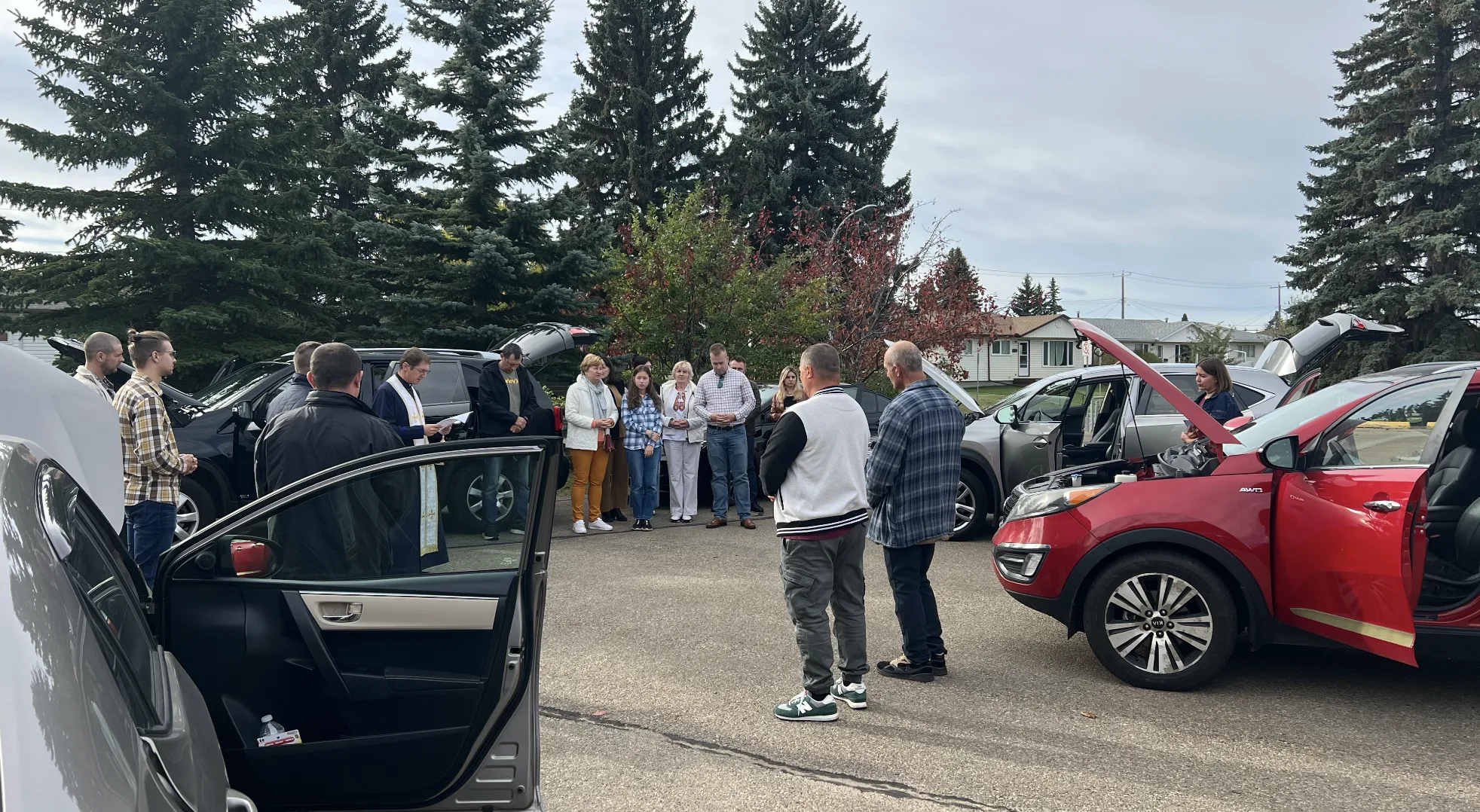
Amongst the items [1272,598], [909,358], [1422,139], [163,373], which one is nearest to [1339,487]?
[1272,598]

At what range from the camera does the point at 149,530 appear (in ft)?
19.0

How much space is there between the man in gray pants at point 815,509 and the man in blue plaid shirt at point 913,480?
0.37 meters

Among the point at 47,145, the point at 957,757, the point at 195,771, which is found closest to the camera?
the point at 195,771

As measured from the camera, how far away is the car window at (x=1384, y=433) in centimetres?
509

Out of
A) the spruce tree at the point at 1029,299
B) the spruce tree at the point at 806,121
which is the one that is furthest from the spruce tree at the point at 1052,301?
Answer: the spruce tree at the point at 806,121

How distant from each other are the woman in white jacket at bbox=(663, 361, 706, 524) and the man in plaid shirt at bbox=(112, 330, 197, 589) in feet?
18.7

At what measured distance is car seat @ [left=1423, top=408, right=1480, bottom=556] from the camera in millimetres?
5469

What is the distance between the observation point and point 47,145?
16.3 meters

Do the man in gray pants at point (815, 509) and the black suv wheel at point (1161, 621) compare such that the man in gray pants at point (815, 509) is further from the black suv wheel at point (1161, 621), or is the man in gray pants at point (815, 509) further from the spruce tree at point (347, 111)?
the spruce tree at point (347, 111)

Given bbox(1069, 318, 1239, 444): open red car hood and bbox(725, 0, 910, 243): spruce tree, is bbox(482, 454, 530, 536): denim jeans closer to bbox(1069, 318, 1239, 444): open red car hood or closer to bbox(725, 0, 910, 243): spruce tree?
bbox(1069, 318, 1239, 444): open red car hood

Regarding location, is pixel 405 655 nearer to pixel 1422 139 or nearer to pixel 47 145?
pixel 47 145

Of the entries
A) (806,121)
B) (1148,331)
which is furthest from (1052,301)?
(806,121)

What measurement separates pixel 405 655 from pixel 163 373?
159 inches

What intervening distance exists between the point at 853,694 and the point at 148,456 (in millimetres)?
4146
